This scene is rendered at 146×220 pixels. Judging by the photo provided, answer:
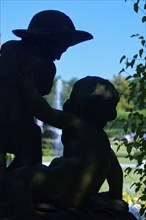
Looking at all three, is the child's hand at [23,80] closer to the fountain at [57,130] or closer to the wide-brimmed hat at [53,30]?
the wide-brimmed hat at [53,30]

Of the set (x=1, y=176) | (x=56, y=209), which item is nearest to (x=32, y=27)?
(x=1, y=176)

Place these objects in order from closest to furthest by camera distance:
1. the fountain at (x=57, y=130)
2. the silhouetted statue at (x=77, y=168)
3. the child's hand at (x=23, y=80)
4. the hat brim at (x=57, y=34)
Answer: the silhouetted statue at (x=77, y=168) → the child's hand at (x=23, y=80) → the hat brim at (x=57, y=34) → the fountain at (x=57, y=130)

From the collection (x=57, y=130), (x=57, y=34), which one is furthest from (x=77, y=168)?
(x=57, y=130)

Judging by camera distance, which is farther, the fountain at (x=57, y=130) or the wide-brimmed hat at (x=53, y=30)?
the fountain at (x=57, y=130)

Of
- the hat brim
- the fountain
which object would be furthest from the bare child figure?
the fountain

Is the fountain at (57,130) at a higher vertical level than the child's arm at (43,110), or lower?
lower

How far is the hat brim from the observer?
2426 mm

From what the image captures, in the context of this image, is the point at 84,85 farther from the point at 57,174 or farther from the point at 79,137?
the point at 57,174

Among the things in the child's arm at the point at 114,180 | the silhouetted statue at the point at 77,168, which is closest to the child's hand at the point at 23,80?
the silhouetted statue at the point at 77,168

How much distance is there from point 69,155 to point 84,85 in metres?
0.43

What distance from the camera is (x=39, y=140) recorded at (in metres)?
2.46

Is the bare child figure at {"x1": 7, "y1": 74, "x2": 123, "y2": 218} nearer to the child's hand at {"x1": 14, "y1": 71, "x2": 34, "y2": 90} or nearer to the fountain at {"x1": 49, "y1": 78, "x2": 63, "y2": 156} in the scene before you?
the child's hand at {"x1": 14, "y1": 71, "x2": 34, "y2": 90}

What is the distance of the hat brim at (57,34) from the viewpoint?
2.43 m

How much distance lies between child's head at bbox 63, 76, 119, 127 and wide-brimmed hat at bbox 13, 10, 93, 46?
31 cm
